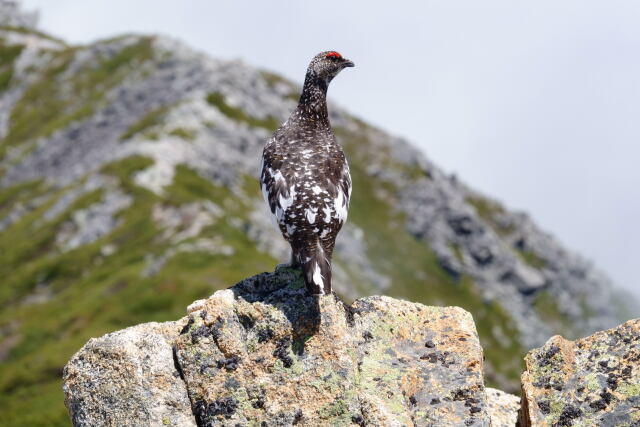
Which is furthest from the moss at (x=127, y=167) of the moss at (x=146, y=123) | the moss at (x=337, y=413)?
the moss at (x=337, y=413)

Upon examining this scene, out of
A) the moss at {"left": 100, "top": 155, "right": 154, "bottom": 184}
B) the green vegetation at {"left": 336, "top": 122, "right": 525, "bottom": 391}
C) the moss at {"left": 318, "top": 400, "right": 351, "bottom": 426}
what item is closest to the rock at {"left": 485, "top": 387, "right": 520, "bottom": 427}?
the moss at {"left": 318, "top": 400, "right": 351, "bottom": 426}

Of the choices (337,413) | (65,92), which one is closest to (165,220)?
(337,413)

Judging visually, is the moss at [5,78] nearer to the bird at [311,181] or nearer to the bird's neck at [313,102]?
the bird's neck at [313,102]

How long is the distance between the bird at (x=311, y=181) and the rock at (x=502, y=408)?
4.13 metres

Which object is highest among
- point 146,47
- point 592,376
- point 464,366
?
point 146,47

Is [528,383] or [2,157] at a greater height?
[528,383]

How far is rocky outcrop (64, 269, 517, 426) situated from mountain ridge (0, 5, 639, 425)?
461 centimetres

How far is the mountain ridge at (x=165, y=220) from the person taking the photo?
2640 inches

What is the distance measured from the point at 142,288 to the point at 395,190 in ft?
405

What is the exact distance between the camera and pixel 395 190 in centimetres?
18238

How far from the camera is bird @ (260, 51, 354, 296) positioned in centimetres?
1210

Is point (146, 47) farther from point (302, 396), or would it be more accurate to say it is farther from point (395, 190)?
point (302, 396)

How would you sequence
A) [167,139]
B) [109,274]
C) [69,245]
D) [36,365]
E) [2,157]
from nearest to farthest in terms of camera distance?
[36,365] → [109,274] → [69,245] → [167,139] → [2,157]

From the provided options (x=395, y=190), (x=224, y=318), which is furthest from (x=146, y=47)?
(x=224, y=318)
